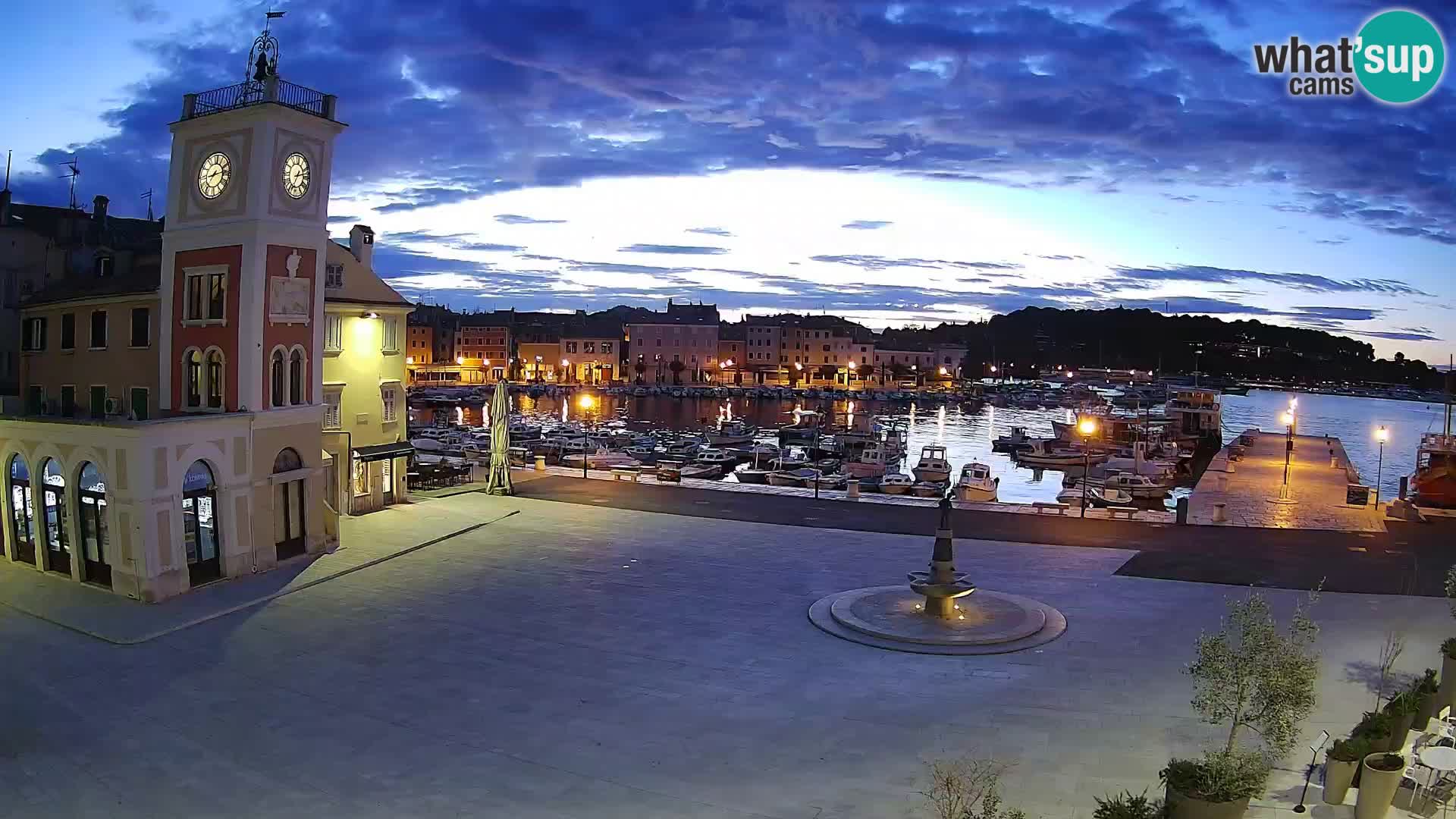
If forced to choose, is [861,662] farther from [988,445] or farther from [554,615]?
[988,445]

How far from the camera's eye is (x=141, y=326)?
22.9m

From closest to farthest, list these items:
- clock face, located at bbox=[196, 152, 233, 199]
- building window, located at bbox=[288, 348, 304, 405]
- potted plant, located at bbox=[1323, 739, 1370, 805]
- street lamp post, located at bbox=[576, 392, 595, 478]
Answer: potted plant, located at bbox=[1323, 739, 1370, 805] < clock face, located at bbox=[196, 152, 233, 199] < building window, located at bbox=[288, 348, 304, 405] < street lamp post, located at bbox=[576, 392, 595, 478]

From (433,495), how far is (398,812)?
21220 mm

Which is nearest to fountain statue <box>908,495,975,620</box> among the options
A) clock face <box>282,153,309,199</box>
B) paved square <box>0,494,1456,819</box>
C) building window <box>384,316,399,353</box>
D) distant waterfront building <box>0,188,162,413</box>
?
paved square <box>0,494,1456,819</box>

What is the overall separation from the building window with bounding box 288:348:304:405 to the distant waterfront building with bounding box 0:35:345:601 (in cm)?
3

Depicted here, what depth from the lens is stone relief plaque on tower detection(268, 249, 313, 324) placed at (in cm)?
2138

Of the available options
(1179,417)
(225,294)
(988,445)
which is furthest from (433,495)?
(1179,417)

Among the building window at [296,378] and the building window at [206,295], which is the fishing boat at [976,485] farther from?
the building window at [206,295]

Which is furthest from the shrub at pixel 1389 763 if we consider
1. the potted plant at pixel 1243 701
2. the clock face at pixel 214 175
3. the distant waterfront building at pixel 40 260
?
the distant waterfront building at pixel 40 260

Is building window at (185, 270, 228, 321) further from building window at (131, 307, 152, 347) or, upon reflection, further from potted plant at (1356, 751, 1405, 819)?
potted plant at (1356, 751, 1405, 819)

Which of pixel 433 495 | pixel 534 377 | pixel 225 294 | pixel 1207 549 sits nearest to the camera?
pixel 225 294

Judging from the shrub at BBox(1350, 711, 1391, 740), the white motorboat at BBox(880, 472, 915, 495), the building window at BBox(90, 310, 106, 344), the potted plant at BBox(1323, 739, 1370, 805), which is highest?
the building window at BBox(90, 310, 106, 344)

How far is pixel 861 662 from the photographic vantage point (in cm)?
1518

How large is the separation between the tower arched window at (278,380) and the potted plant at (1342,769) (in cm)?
2015
